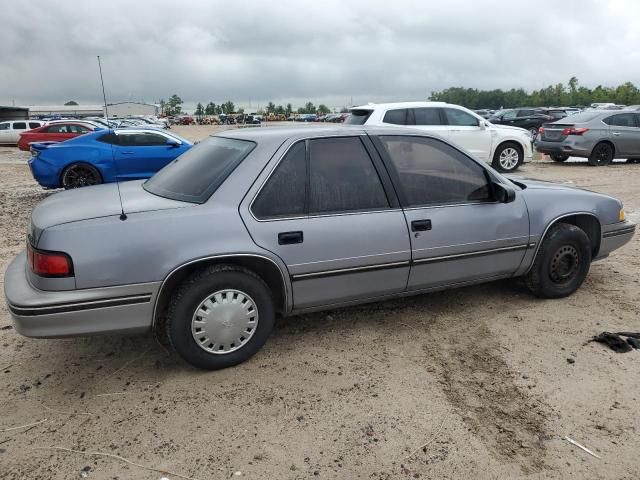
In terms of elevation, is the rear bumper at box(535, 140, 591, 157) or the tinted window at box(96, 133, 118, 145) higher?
the tinted window at box(96, 133, 118, 145)

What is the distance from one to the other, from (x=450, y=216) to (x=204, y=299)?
1863 millimetres

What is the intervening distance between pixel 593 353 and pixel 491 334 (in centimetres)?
68

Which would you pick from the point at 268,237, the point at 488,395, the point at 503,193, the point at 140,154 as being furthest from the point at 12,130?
the point at 488,395

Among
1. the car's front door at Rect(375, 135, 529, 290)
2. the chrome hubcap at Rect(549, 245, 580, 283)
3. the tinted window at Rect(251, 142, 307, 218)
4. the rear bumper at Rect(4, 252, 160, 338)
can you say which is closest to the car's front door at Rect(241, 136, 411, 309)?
the tinted window at Rect(251, 142, 307, 218)

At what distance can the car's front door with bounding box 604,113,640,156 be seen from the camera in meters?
13.9

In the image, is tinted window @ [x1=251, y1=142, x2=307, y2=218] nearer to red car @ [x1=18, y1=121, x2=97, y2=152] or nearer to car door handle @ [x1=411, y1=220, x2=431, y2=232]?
car door handle @ [x1=411, y1=220, x2=431, y2=232]

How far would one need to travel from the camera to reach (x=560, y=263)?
14.5ft

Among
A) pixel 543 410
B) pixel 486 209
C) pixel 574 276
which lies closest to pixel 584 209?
pixel 574 276

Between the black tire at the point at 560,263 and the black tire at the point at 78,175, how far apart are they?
27.2ft

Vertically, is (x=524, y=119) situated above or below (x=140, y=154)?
below

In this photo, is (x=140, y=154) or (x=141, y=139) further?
(x=141, y=139)

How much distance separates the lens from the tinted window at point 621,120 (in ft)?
45.5

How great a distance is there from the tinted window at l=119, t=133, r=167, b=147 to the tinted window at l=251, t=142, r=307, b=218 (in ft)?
25.3

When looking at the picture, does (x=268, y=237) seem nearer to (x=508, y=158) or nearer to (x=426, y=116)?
(x=426, y=116)
